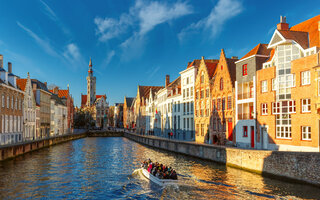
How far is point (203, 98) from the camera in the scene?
184 feet

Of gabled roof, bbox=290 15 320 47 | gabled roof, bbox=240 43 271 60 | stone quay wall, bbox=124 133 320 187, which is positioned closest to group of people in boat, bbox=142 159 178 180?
stone quay wall, bbox=124 133 320 187

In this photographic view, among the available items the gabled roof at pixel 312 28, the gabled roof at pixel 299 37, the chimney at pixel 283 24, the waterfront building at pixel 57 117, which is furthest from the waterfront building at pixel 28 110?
the gabled roof at pixel 312 28

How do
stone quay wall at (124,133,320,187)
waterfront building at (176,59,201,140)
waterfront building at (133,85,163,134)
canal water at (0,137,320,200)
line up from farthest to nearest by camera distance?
waterfront building at (133,85,163,134), waterfront building at (176,59,201,140), stone quay wall at (124,133,320,187), canal water at (0,137,320,200)

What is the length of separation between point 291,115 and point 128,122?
5289 inches

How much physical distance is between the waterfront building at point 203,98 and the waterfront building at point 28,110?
32.6 metres

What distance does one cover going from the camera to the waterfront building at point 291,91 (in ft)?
101

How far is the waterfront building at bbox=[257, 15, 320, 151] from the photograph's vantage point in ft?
101

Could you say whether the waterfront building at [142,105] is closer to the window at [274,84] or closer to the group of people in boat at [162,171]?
the window at [274,84]

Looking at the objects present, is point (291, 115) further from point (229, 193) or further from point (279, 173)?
point (229, 193)

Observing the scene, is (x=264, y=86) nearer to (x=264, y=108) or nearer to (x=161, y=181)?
(x=264, y=108)

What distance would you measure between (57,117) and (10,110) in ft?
159

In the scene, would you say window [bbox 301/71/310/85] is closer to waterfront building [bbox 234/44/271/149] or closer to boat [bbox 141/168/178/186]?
waterfront building [bbox 234/44/271/149]

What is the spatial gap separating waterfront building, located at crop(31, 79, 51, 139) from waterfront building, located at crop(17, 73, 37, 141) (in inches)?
236

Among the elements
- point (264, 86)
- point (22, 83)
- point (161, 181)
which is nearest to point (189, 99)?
point (264, 86)
